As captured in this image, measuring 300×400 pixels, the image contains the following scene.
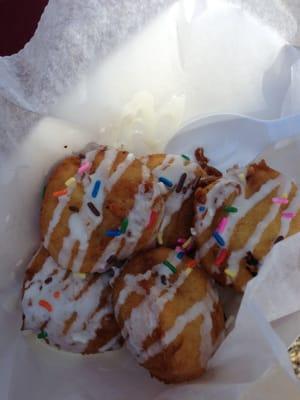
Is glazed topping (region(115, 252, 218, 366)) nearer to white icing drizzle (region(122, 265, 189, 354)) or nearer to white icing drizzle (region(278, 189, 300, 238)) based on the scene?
white icing drizzle (region(122, 265, 189, 354))

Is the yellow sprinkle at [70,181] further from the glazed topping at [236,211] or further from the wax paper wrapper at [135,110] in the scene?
the glazed topping at [236,211]

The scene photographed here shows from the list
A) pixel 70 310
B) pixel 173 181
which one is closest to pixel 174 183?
pixel 173 181

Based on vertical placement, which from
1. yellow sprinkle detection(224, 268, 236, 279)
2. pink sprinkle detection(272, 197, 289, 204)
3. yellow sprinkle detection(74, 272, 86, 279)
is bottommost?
yellow sprinkle detection(74, 272, 86, 279)

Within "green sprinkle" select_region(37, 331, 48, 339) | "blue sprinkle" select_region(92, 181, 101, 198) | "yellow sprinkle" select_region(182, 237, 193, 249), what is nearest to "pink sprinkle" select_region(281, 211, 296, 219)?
"yellow sprinkle" select_region(182, 237, 193, 249)

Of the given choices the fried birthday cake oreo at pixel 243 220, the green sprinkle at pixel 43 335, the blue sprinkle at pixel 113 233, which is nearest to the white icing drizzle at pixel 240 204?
the fried birthday cake oreo at pixel 243 220

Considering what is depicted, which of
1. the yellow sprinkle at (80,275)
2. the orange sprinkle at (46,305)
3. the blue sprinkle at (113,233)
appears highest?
the blue sprinkle at (113,233)
